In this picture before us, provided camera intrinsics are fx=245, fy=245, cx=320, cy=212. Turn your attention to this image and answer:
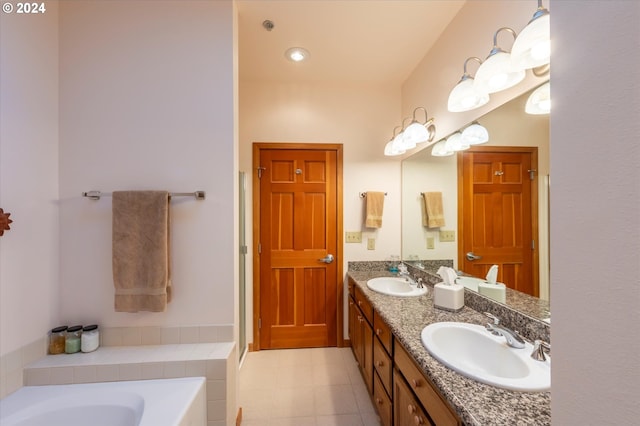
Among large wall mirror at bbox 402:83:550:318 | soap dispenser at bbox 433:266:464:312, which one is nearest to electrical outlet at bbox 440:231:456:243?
large wall mirror at bbox 402:83:550:318

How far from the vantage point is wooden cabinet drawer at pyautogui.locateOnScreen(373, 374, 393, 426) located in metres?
1.34

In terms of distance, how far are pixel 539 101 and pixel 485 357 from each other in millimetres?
1163

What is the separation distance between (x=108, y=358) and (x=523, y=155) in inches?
96.0

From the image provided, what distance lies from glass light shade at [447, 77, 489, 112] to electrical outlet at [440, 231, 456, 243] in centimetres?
85

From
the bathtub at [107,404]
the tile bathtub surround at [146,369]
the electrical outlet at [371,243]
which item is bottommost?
the bathtub at [107,404]

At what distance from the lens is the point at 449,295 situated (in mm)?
1445

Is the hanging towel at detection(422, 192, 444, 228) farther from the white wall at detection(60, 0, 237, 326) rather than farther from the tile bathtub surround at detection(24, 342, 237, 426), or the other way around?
the tile bathtub surround at detection(24, 342, 237, 426)

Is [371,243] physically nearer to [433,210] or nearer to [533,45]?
[433,210]

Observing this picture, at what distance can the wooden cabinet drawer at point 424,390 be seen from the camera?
2.66 ft

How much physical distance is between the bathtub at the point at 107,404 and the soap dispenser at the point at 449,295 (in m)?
1.42

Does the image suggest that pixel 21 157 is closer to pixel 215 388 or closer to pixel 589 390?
pixel 215 388

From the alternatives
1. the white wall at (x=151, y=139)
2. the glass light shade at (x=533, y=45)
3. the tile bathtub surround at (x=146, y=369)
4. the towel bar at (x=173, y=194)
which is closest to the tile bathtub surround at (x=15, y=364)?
the tile bathtub surround at (x=146, y=369)

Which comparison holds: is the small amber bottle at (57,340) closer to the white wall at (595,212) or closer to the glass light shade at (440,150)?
the white wall at (595,212)

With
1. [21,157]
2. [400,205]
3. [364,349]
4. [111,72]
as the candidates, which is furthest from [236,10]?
[364,349]
